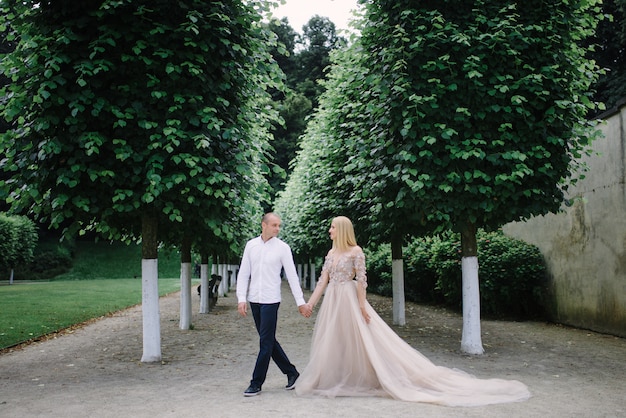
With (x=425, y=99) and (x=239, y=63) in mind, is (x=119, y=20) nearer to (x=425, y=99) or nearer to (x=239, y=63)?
(x=239, y=63)

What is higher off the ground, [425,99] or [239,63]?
[239,63]

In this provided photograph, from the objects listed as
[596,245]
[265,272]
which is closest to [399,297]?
[596,245]

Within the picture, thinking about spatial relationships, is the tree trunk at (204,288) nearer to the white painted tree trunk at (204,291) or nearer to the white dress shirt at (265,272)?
the white painted tree trunk at (204,291)

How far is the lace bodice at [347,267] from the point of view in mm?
7082

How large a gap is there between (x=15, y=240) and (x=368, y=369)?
1627 inches

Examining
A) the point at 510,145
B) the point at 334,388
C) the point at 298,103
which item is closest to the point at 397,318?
the point at 510,145

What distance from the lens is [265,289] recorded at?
21.9ft

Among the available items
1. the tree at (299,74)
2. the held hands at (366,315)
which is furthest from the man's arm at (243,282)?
the tree at (299,74)

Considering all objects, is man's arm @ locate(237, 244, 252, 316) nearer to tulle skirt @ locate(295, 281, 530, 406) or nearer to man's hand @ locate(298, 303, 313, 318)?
man's hand @ locate(298, 303, 313, 318)

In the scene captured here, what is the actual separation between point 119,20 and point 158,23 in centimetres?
71

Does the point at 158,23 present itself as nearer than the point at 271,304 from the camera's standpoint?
No

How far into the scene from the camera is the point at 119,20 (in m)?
8.72

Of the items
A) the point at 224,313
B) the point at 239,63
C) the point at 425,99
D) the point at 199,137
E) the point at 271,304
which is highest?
the point at 239,63

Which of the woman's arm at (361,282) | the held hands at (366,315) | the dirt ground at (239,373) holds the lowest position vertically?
the dirt ground at (239,373)
